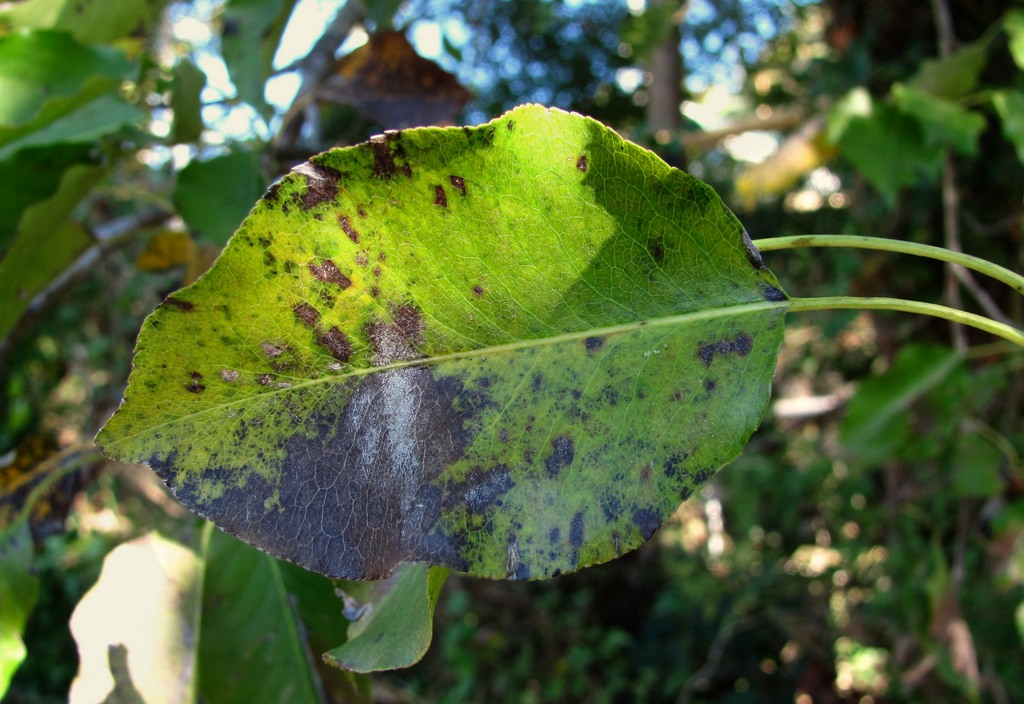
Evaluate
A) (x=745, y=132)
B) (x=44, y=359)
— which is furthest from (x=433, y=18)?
(x=44, y=359)

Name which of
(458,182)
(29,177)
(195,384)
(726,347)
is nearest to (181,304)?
(195,384)

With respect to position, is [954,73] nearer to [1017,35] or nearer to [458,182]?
[1017,35]

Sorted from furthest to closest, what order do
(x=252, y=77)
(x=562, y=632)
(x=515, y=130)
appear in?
(x=562, y=632)
(x=252, y=77)
(x=515, y=130)

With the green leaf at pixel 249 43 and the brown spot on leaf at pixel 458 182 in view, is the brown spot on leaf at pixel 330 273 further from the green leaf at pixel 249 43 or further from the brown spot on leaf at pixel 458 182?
the green leaf at pixel 249 43

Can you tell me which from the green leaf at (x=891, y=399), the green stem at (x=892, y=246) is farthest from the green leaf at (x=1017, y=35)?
the green stem at (x=892, y=246)

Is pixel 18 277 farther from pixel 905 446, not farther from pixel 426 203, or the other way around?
pixel 905 446

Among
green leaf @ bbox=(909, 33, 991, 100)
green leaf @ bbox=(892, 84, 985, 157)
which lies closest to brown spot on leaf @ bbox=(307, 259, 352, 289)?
green leaf @ bbox=(892, 84, 985, 157)

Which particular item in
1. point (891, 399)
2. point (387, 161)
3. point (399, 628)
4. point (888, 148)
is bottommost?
point (891, 399)
